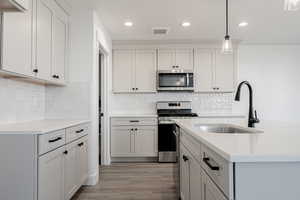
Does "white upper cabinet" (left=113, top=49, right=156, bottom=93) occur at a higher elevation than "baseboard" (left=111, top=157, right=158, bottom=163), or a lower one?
higher

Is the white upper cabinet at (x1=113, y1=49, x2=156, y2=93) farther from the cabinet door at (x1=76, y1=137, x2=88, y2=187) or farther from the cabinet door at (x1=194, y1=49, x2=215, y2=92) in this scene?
the cabinet door at (x1=76, y1=137, x2=88, y2=187)

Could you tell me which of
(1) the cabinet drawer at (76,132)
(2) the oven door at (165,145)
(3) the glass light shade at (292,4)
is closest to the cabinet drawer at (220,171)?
(3) the glass light shade at (292,4)

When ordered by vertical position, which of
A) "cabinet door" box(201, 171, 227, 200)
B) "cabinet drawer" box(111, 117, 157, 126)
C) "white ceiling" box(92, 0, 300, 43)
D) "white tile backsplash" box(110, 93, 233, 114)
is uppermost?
"white ceiling" box(92, 0, 300, 43)

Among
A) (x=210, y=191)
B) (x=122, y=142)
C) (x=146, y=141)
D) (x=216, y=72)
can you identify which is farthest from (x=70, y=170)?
(x=216, y=72)

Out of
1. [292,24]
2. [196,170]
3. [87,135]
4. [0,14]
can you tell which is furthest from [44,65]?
[292,24]

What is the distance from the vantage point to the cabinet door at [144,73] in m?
4.75

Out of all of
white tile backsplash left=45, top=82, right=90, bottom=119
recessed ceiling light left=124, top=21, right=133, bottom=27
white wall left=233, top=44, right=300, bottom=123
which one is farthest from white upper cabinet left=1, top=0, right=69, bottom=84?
white wall left=233, top=44, right=300, bottom=123

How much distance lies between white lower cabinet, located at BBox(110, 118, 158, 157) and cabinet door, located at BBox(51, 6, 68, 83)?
1726mm

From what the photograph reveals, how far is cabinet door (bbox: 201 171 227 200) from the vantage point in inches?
41.4

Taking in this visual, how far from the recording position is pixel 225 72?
4773 millimetres

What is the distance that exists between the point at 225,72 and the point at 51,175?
3860mm

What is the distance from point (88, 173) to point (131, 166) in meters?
1.19

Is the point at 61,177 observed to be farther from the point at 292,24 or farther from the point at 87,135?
the point at 292,24

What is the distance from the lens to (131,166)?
4.23 m
